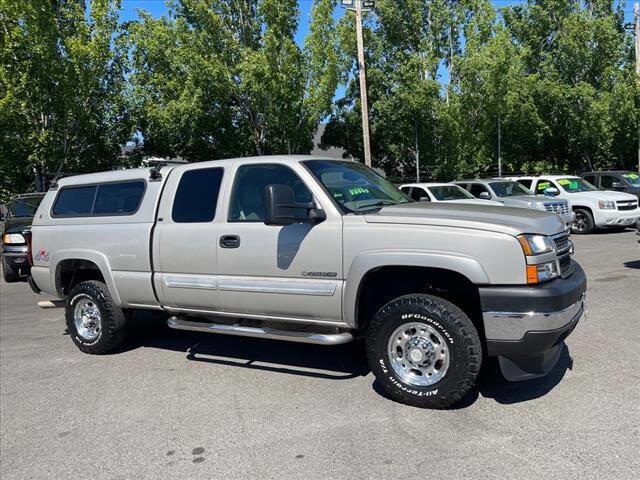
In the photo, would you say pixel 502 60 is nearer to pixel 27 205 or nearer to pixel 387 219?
pixel 27 205

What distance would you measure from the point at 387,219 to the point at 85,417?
9.39 feet

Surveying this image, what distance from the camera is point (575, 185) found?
15.9 meters

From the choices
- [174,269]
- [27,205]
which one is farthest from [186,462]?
[27,205]

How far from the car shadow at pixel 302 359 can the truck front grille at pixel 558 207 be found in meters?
9.15

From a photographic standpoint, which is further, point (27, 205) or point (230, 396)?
point (27, 205)

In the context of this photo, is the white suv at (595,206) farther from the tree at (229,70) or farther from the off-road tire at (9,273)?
the off-road tire at (9,273)

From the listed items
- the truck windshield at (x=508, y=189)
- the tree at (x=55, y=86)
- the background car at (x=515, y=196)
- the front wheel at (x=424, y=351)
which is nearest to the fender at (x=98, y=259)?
the front wheel at (x=424, y=351)

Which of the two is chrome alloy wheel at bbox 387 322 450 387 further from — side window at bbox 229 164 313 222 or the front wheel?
side window at bbox 229 164 313 222

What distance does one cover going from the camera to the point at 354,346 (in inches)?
228

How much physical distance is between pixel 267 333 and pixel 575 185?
1395 cm

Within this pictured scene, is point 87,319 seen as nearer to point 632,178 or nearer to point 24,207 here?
point 24,207

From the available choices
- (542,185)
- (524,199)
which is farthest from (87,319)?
(542,185)

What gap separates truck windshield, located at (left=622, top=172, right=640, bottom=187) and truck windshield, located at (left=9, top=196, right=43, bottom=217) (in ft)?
53.9

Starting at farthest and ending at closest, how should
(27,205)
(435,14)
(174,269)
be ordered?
(435,14), (27,205), (174,269)
